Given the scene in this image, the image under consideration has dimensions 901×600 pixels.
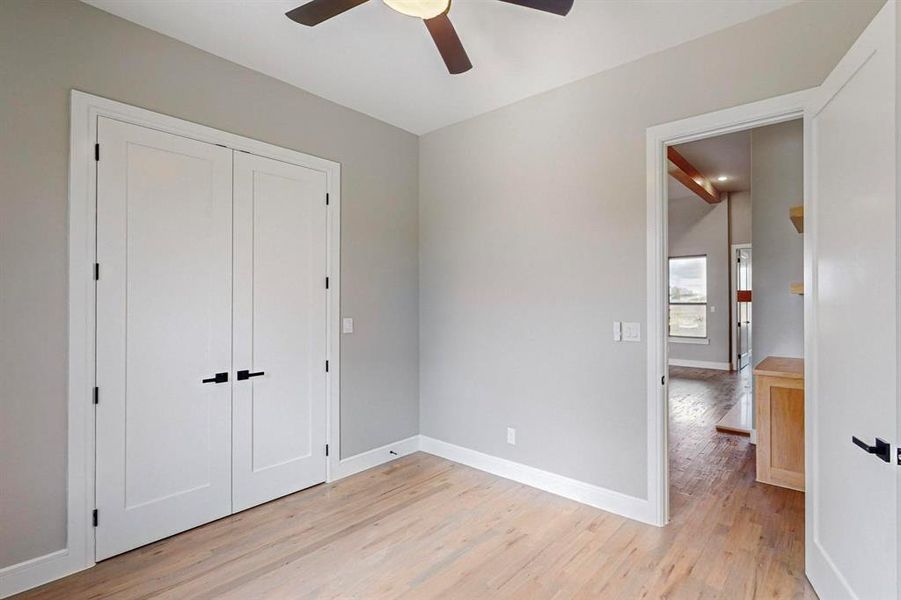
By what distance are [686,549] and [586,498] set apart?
680 millimetres

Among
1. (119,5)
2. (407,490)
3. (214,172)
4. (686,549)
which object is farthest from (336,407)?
(119,5)

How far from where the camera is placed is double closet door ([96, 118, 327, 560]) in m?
2.37

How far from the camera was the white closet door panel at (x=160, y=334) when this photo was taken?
7.72 feet

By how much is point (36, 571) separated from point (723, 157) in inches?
292

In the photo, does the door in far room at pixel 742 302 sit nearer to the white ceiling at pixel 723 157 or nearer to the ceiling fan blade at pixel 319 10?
the white ceiling at pixel 723 157

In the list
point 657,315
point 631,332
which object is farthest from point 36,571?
point 657,315

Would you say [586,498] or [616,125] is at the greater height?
[616,125]

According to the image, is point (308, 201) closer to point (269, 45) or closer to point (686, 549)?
point (269, 45)

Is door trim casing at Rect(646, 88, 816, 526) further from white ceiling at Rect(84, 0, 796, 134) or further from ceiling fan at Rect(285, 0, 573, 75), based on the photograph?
ceiling fan at Rect(285, 0, 573, 75)

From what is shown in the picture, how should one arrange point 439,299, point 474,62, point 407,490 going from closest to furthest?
point 474,62
point 407,490
point 439,299

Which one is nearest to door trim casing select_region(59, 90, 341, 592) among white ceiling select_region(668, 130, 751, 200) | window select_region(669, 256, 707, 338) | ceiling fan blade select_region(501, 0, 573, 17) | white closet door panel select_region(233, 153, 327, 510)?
white closet door panel select_region(233, 153, 327, 510)

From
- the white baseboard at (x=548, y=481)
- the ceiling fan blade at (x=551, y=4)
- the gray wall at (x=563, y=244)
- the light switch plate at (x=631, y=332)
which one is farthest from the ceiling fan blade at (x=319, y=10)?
the white baseboard at (x=548, y=481)

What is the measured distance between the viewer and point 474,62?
9.32ft

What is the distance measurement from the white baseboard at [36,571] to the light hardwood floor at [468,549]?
0.19 ft
